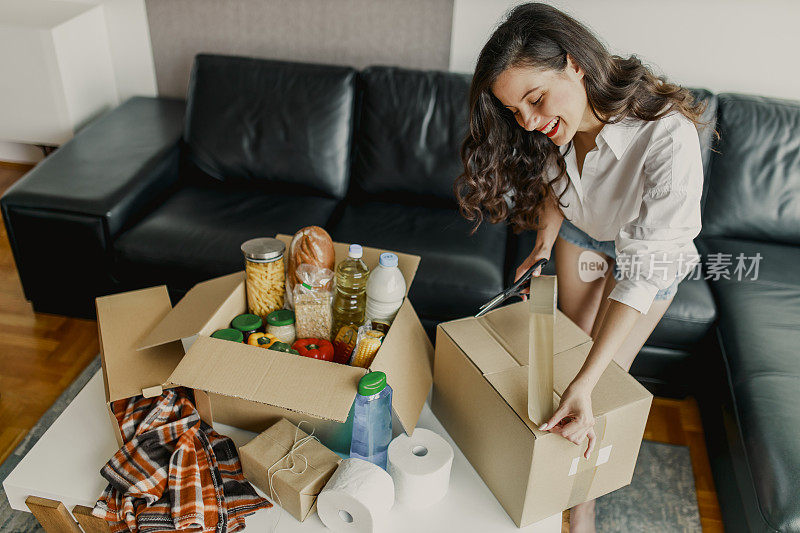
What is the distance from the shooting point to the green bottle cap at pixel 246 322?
1.40 metres

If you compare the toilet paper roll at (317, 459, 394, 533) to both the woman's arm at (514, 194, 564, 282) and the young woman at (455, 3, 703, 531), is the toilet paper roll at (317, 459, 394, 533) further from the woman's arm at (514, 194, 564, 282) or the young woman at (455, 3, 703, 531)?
the woman's arm at (514, 194, 564, 282)

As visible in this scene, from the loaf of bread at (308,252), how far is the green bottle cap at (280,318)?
70 millimetres

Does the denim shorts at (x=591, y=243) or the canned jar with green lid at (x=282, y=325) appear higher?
the denim shorts at (x=591, y=243)

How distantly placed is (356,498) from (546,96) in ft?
2.49

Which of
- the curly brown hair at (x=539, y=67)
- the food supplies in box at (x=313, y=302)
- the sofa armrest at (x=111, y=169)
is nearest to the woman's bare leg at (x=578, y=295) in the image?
the curly brown hair at (x=539, y=67)

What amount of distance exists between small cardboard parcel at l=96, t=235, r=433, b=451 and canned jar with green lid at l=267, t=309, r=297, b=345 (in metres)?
0.09

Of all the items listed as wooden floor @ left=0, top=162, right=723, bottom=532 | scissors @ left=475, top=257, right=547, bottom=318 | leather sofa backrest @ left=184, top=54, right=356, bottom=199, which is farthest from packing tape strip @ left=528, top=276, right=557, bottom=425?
leather sofa backrest @ left=184, top=54, right=356, bottom=199

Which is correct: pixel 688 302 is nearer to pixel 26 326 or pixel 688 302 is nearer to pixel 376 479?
pixel 376 479

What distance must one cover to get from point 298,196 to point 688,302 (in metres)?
1.29

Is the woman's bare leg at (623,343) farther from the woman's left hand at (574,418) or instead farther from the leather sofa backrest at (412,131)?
the leather sofa backrest at (412,131)

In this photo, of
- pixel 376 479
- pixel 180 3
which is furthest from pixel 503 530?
pixel 180 3

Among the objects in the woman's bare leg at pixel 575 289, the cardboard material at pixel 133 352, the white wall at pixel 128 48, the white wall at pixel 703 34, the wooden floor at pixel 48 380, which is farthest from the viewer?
the white wall at pixel 128 48

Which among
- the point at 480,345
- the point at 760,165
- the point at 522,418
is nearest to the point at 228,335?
the point at 480,345

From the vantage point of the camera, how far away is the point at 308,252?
146 cm
